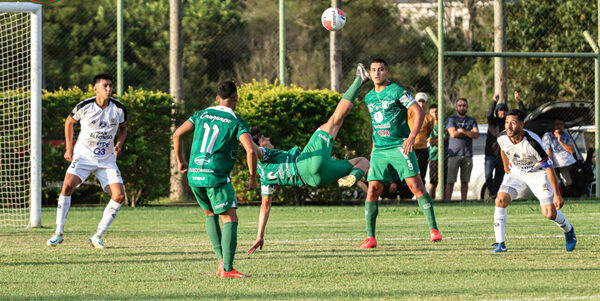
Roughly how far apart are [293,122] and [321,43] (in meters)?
25.9

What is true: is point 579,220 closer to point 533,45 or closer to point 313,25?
point 533,45

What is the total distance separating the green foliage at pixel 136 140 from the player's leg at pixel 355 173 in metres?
9.95

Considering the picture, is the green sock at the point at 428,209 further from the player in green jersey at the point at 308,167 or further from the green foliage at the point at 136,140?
the green foliage at the point at 136,140

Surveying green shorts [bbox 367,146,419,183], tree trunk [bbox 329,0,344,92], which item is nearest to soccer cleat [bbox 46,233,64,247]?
green shorts [bbox 367,146,419,183]

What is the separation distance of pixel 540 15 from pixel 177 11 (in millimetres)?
16341

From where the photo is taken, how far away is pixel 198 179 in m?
8.21

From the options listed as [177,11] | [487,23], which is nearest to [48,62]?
[177,11]

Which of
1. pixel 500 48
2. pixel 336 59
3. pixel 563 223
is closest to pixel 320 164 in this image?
pixel 563 223

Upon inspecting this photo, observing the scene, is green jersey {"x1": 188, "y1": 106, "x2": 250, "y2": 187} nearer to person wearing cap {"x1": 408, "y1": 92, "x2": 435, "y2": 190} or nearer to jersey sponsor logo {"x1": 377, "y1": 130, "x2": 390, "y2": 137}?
jersey sponsor logo {"x1": 377, "y1": 130, "x2": 390, "y2": 137}

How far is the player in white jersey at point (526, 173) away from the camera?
1025cm

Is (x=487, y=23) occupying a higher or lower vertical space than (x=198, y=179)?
higher

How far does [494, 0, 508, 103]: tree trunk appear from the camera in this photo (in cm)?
2177

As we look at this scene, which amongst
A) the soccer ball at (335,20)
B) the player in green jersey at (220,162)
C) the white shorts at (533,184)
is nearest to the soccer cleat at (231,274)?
the player in green jersey at (220,162)

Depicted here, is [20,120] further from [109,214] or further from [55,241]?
[55,241]
